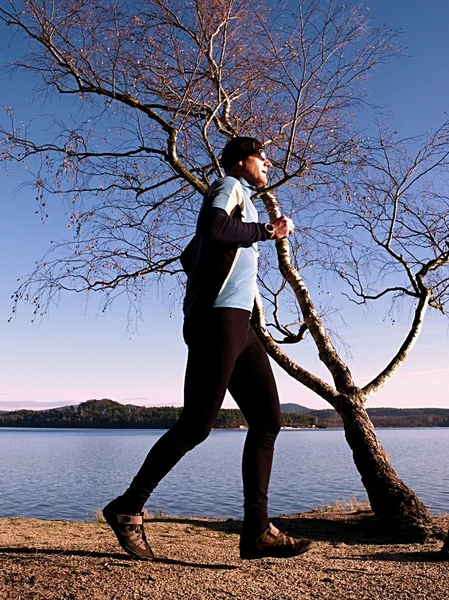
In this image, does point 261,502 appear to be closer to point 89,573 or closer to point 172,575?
point 172,575

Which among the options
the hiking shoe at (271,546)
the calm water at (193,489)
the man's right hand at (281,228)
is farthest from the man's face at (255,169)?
the calm water at (193,489)

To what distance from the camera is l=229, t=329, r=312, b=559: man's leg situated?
3.63 meters

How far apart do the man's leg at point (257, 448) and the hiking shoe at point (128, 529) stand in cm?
60

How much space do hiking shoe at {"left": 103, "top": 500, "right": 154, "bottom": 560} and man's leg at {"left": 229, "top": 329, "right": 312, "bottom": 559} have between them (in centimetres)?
60

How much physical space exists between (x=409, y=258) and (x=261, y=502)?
705 cm

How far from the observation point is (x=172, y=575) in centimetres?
346

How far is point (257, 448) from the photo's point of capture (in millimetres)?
3719

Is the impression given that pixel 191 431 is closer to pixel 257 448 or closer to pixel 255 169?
pixel 257 448

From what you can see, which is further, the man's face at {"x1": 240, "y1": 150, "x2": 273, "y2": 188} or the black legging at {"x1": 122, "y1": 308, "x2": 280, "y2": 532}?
the man's face at {"x1": 240, "y1": 150, "x2": 273, "y2": 188}

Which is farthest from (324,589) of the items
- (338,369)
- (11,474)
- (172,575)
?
(11,474)

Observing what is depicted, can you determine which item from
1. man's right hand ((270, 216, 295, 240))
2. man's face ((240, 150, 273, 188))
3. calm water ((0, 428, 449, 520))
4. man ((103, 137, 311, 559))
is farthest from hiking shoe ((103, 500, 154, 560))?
calm water ((0, 428, 449, 520))

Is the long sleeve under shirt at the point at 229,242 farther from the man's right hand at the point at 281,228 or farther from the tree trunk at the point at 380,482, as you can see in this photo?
the tree trunk at the point at 380,482

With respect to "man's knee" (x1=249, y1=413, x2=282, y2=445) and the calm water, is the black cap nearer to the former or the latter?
"man's knee" (x1=249, y1=413, x2=282, y2=445)

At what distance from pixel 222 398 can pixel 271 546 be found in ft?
3.01
